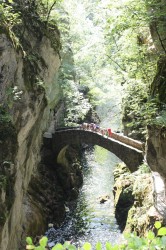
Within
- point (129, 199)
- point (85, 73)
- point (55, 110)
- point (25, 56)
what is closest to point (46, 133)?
point (55, 110)

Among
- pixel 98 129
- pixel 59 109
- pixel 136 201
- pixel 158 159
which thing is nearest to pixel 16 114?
pixel 158 159

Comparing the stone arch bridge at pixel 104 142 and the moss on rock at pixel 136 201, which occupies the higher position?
the stone arch bridge at pixel 104 142

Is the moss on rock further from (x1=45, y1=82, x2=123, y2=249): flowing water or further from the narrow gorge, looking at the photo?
(x1=45, y1=82, x2=123, y2=249): flowing water

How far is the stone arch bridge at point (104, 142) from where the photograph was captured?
749 inches

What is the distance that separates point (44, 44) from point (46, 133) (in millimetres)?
13599

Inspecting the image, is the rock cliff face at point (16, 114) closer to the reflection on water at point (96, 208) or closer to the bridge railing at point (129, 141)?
the reflection on water at point (96, 208)

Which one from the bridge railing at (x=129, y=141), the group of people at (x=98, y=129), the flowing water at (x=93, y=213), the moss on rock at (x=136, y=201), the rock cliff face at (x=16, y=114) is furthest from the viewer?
the group of people at (x=98, y=129)

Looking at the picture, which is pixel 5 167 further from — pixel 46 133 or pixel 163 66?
pixel 46 133

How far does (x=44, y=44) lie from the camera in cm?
1362

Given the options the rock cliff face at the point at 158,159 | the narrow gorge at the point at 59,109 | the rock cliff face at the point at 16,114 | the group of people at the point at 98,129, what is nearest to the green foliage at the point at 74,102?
the narrow gorge at the point at 59,109

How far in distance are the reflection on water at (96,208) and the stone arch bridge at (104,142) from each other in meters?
3.83

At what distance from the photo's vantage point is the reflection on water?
17391mm

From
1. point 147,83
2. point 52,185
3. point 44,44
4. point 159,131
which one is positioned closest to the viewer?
point 159,131

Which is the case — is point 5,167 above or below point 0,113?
below
